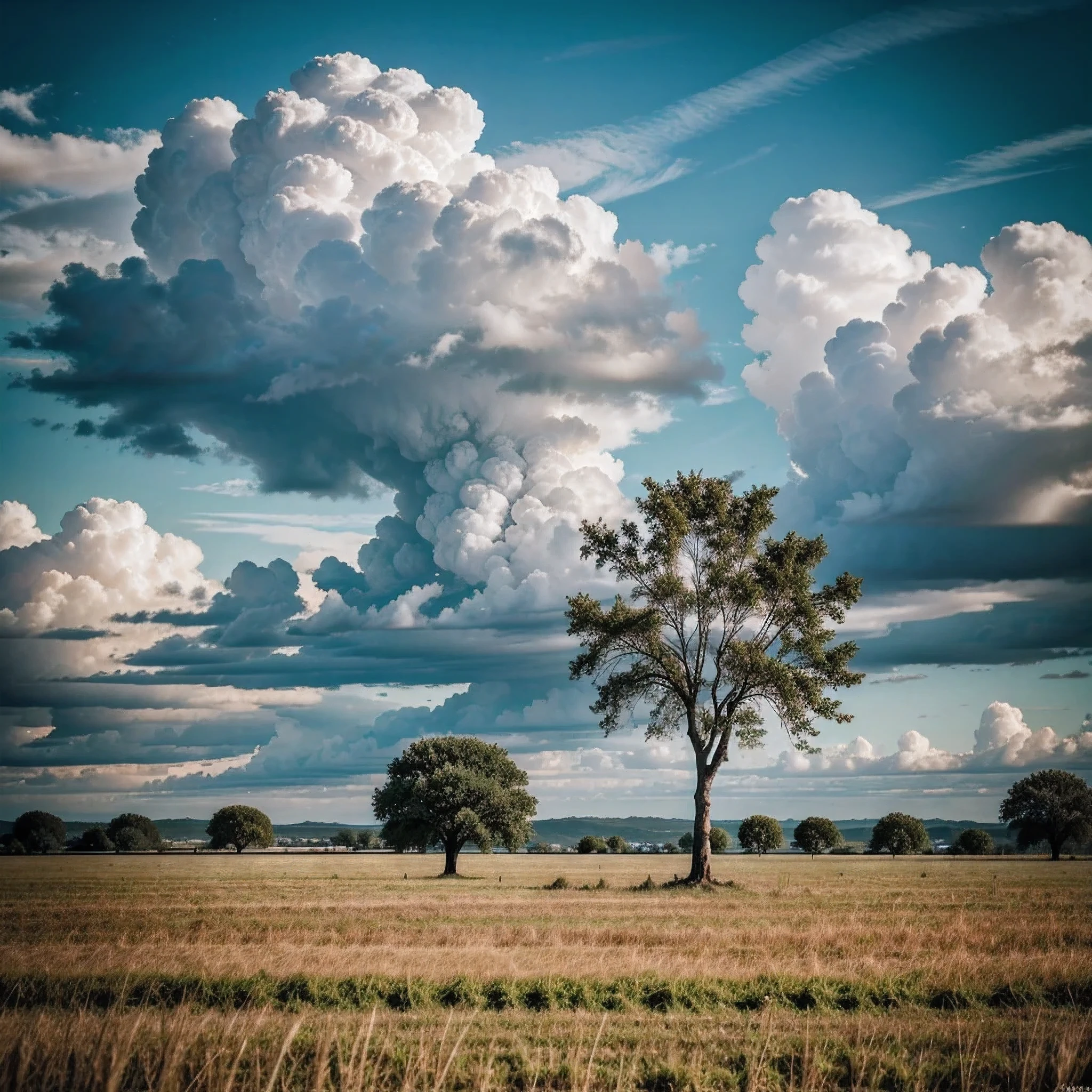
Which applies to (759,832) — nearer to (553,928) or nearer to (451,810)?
(451,810)

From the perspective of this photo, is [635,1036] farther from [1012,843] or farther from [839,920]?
[1012,843]

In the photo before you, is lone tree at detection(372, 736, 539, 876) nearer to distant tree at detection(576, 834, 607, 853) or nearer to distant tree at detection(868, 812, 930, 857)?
distant tree at detection(868, 812, 930, 857)

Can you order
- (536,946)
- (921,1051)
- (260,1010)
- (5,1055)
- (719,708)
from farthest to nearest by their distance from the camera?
(719,708)
(536,946)
(260,1010)
(921,1051)
(5,1055)

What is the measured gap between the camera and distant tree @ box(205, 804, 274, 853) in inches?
5207

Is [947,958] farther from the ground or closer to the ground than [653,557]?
closer to the ground

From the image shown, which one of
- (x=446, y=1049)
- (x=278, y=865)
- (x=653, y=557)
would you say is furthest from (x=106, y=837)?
(x=446, y=1049)

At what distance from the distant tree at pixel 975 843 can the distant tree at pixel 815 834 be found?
20464mm

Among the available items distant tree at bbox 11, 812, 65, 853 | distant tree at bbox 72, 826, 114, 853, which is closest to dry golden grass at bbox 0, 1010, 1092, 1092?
distant tree at bbox 11, 812, 65, 853

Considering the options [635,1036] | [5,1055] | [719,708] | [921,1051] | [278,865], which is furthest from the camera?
[278,865]

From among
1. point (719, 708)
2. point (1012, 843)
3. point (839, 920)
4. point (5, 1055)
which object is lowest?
point (1012, 843)

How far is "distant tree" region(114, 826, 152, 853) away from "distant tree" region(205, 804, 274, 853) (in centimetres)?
2936

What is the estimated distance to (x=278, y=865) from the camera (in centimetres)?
8944

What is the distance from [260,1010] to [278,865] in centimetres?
7915

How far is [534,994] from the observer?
16719 mm
